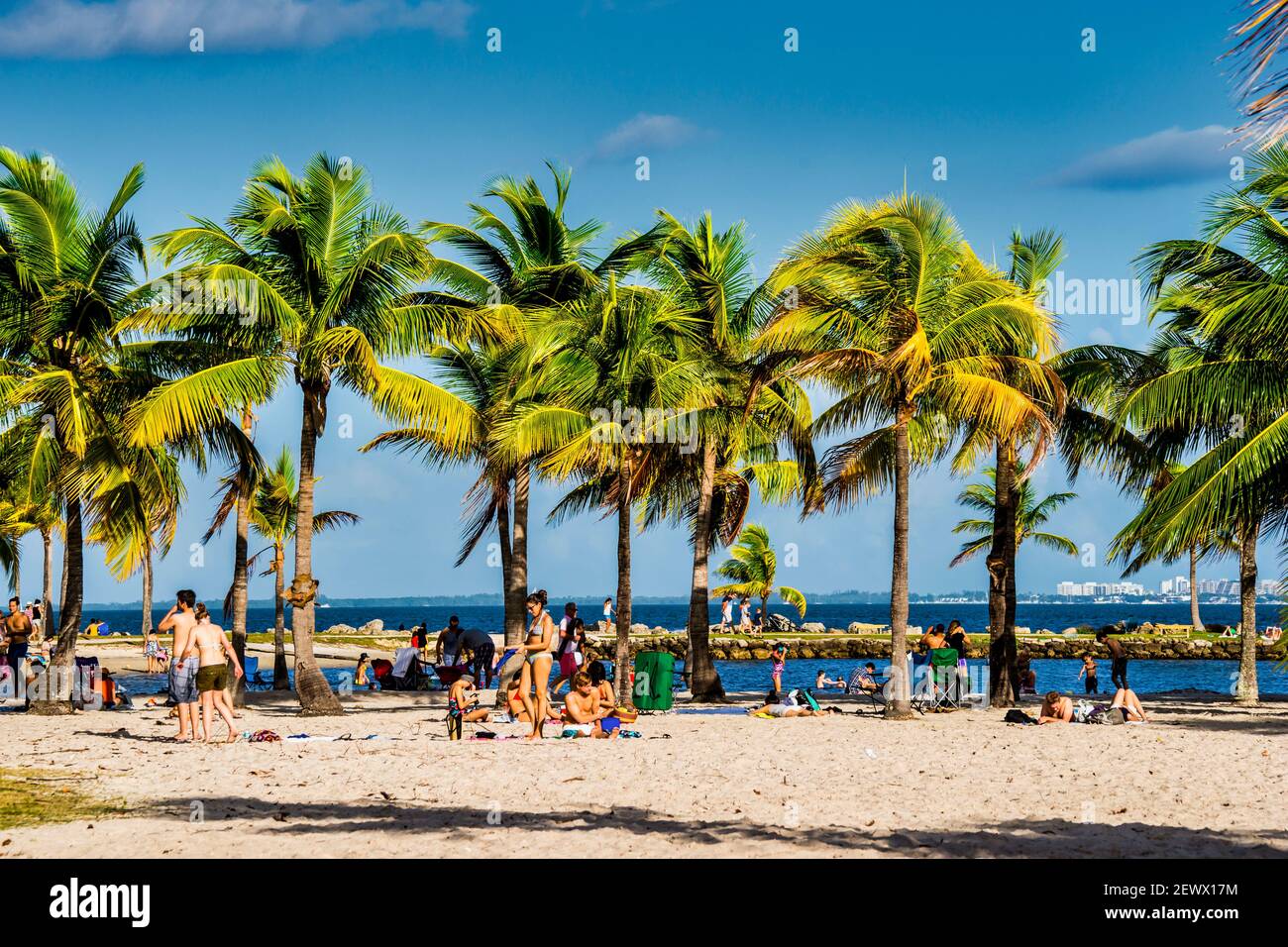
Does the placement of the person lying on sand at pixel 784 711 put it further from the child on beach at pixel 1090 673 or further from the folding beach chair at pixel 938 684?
the child on beach at pixel 1090 673

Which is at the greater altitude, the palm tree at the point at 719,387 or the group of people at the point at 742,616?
the palm tree at the point at 719,387

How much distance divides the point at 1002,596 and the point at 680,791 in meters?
14.9

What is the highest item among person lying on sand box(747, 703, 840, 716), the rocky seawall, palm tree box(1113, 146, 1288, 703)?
Result: palm tree box(1113, 146, 1288, 703)

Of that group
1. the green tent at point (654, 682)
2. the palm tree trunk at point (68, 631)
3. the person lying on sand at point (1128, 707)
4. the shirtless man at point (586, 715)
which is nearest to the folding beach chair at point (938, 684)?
the person lying on sand at point (1128, 707)

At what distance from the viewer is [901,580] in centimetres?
2072

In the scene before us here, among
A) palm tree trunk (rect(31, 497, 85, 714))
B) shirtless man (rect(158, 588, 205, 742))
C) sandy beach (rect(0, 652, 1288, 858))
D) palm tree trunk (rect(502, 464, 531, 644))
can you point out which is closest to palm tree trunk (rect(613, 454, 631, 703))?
palm tree trunk (rect(502, 464, 531, 644))

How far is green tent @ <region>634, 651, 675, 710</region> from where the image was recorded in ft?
72.2

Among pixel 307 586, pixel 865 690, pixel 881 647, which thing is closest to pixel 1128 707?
pixel 865 690

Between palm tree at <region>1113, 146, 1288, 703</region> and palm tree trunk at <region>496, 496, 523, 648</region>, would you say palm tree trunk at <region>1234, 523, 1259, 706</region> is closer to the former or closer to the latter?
palm tree at <region>1113, 146, 1288, 703</region>

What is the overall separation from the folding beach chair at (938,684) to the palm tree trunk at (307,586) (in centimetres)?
1054

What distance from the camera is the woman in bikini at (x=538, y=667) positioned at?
663 inches

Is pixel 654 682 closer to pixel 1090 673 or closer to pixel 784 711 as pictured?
pixel 784 711

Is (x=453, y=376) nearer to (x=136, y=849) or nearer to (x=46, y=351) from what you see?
(x=46, y=351)

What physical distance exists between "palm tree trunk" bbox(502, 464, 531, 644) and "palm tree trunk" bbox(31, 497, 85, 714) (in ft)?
24.7
